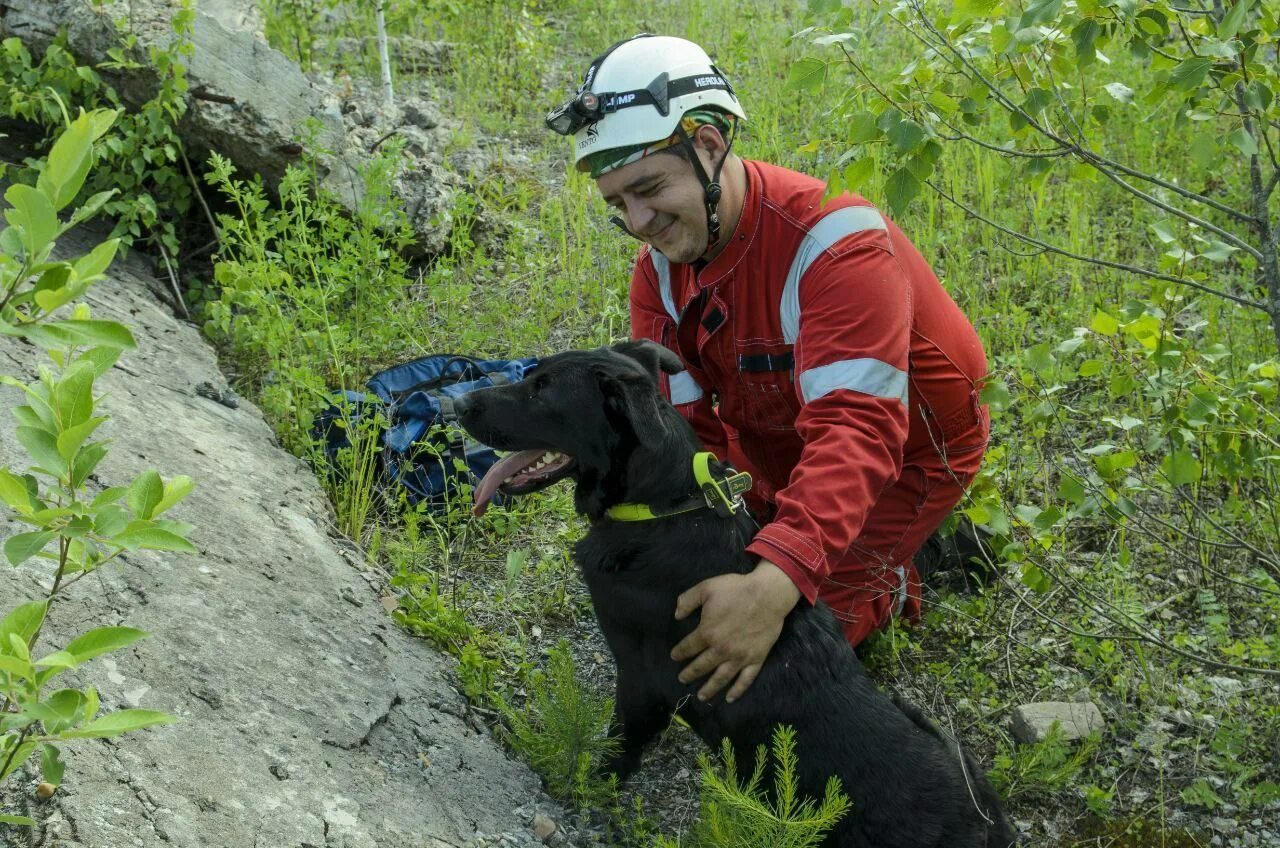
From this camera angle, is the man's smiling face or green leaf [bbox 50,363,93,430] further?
the man's smiling face

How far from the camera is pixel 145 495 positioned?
142cm

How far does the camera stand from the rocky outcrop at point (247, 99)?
4.78m

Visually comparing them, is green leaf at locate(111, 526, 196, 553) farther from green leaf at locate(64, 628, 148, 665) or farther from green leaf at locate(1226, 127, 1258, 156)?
green leaf at locate(1226, 127, 1258, 156)

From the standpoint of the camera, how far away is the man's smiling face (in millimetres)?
3156

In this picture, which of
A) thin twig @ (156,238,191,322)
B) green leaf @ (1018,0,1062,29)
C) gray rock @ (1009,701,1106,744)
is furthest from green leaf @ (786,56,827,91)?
thin twig @ (156,238,191,322)

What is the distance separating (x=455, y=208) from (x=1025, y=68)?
325 centimetres

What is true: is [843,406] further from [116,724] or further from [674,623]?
[116,724]

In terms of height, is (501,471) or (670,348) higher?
(670,348)

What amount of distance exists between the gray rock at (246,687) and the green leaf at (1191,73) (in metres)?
2.24

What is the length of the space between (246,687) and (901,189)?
196 cm

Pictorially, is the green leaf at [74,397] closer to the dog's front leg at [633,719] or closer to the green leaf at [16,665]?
the green leaf at [16,665]

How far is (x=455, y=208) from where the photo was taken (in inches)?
210

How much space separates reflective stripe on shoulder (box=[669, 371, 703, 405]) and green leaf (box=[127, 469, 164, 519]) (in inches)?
94.1

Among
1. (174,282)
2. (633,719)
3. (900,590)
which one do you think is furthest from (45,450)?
(174,282)
